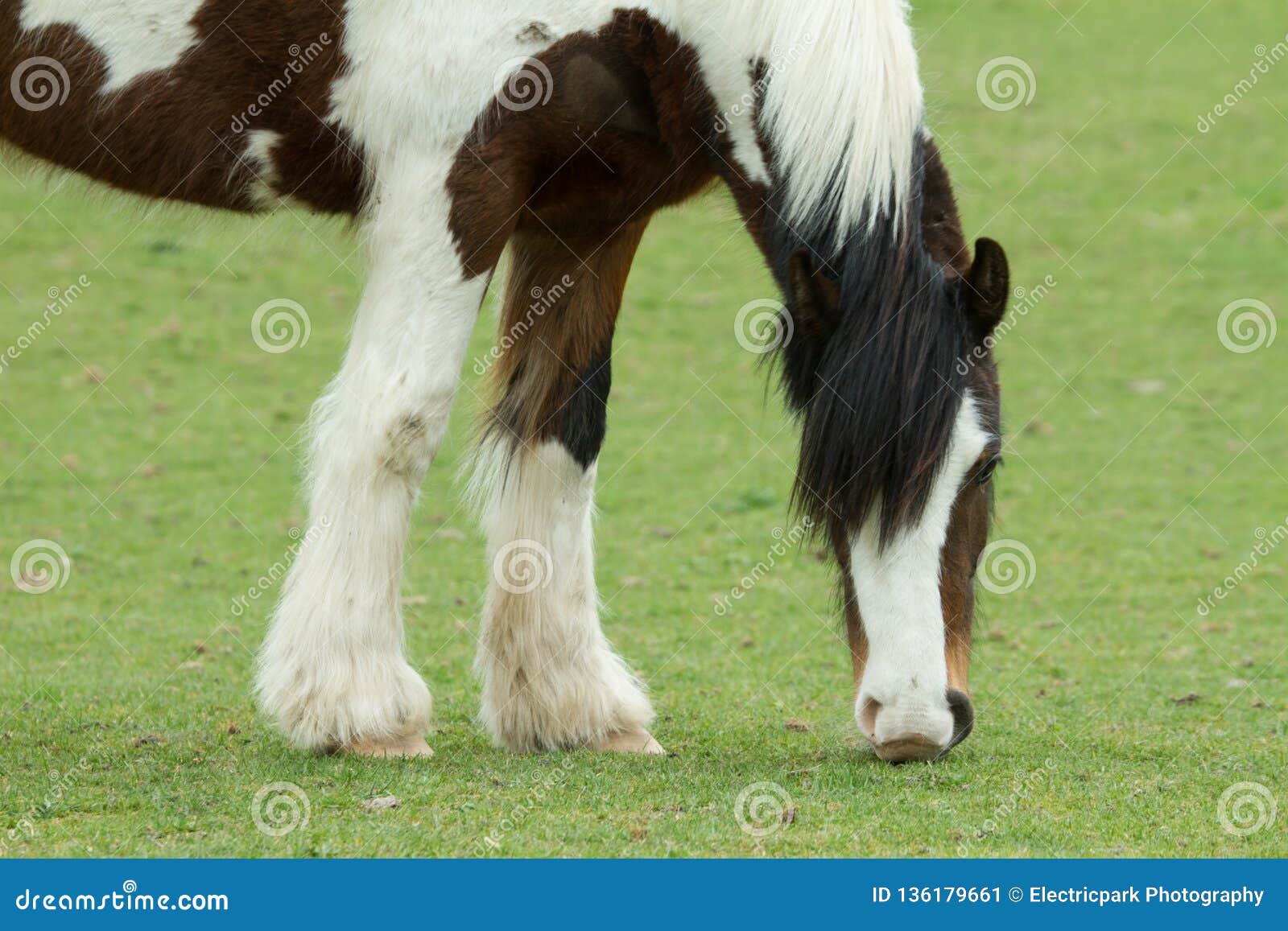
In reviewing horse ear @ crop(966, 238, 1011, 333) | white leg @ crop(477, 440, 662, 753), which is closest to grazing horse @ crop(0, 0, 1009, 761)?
horse ear @ crop(966, 238, 1011, 333)

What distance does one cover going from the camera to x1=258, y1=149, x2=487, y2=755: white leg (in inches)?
199

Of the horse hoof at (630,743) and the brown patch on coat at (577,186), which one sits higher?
the brown patch on coat at (577,186)

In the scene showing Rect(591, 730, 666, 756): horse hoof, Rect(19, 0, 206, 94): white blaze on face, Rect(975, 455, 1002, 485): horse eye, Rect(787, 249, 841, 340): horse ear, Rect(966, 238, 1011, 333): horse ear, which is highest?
Rect(966, 238, 1011, 333): horse ear

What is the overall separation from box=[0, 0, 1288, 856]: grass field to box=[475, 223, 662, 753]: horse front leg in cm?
26

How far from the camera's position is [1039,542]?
10484 millimetres

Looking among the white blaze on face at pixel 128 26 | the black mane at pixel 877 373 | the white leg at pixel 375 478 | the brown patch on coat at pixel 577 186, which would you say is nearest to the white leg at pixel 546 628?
the brown patch on coat at pixel 577 186

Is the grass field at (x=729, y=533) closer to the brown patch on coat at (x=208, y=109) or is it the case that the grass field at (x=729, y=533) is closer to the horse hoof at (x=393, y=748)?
the horse hoof at (x=393, y=748)

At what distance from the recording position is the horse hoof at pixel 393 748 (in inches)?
205

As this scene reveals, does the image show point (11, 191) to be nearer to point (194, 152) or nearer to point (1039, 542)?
point (1039, 542)

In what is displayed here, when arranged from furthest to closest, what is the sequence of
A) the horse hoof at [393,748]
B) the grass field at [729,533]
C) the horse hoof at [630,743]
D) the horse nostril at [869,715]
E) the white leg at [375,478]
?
the horse hoof at [630,743], the horse hoof at [393,748], the white leg at [375,478], the horse nostril at [869,715], the grass field at [729,533]

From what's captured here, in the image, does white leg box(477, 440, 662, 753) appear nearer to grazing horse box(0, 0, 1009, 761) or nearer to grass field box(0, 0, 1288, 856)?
grass field box(0, 0, 1288, 856)

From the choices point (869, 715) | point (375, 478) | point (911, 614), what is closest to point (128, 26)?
point (375, 478)

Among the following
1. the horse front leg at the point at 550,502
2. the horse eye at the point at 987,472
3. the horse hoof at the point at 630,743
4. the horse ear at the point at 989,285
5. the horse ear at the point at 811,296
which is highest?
the horse ear at the point at 989,285

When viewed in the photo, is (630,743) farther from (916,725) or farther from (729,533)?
A: (729,533)
